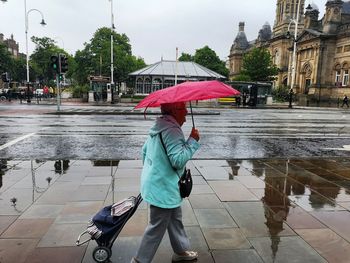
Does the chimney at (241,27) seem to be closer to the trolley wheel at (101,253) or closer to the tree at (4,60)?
the tree at (4,60)

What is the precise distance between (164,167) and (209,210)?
2053 mm

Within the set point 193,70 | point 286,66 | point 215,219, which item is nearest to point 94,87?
point 193,70

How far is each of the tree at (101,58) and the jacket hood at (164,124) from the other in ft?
195

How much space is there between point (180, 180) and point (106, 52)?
208ft

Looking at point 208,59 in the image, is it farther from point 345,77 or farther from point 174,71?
point 174,71

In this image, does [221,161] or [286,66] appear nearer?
[221,161]

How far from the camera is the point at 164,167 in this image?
2848 mm

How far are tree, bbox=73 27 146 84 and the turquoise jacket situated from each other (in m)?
59.3

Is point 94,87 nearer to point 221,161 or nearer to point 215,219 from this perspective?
point 221,161

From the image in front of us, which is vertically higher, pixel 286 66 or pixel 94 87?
pixel 286 66

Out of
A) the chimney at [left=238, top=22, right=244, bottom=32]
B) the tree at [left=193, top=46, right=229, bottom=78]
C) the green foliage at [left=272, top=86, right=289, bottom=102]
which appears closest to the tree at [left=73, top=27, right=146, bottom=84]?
the tree at [left=193, top=46, right=229, bottom=78]

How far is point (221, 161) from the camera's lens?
7.91m

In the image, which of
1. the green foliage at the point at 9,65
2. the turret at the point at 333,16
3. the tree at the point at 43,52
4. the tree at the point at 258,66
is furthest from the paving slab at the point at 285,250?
the tree at the point at 43,52

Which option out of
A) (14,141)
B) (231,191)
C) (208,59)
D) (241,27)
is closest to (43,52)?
(208,59)
